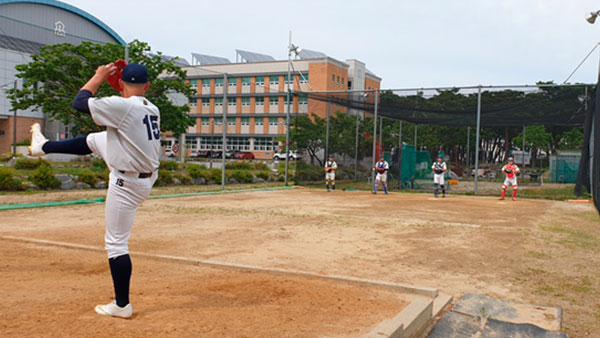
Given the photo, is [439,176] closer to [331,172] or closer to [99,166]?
[331,172]

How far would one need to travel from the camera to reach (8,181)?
1571 cm

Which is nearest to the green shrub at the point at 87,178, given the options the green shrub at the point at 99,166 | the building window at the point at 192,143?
the green shrub at the point at 99,166

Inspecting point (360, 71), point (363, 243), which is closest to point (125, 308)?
point (363, 243)

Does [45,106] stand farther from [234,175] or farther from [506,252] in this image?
[506,252]

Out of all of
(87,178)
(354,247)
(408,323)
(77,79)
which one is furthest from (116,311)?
(77,79)

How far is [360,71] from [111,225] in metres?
63.1

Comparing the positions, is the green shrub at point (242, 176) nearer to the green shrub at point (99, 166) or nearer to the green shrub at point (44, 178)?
the green shrub at point (99, 166)

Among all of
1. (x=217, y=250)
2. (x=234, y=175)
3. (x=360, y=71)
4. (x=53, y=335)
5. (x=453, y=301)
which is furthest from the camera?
(x=360, y=71)

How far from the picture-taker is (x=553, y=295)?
17.4 feet

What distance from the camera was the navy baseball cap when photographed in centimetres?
404

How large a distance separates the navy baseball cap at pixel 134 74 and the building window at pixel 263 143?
170ft

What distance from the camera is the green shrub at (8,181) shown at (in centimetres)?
1557

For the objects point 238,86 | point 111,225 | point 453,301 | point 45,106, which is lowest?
point 453,301

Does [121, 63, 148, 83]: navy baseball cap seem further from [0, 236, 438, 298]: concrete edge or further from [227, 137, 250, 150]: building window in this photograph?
[227, 137, 250, 150]: building window
